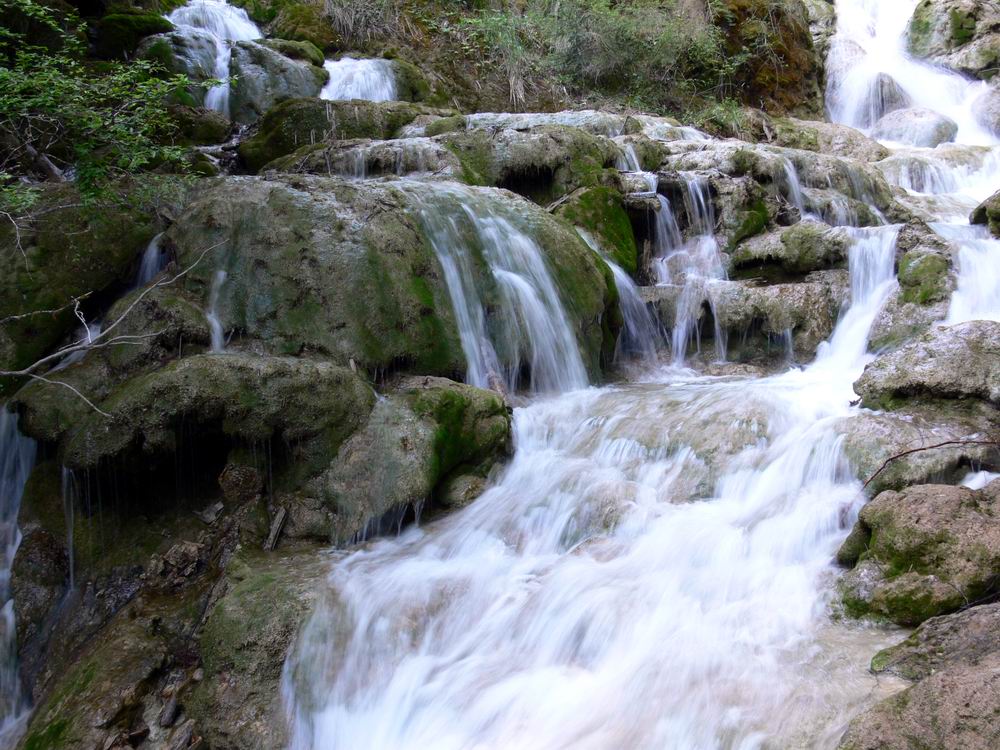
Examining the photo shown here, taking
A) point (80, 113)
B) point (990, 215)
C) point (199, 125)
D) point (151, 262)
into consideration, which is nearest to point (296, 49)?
point (199, 125)

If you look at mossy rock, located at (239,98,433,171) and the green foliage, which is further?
mossy rock, located at (239,98,433,171)

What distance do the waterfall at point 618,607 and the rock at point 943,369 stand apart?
1.23 ft

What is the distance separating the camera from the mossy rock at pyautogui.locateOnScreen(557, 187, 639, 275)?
877 cm

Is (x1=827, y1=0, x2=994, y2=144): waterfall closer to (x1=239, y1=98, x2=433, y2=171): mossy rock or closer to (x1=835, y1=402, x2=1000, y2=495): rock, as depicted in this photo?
(x1=239, y1=98, x2=433, y2=171): mossy rock

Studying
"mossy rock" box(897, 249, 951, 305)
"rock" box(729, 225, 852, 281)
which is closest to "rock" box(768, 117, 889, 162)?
"rock" box(729, 225, 852, 281)

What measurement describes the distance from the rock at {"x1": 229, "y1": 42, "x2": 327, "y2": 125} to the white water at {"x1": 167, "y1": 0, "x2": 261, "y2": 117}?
48 centimetres

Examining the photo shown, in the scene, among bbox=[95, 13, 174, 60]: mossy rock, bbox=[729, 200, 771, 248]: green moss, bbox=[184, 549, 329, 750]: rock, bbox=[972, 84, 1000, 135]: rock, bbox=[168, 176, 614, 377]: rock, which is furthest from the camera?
bbox=[972, 84, 1000, 135]: rock

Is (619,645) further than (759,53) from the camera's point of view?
No

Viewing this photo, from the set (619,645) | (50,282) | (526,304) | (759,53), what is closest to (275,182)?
(50,282)

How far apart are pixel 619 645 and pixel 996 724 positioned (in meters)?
1.95

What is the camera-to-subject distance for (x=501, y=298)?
23.2ft

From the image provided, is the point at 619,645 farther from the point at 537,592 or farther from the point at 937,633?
the point at 937,633

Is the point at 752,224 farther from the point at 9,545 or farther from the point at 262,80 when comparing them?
the point at 262,80

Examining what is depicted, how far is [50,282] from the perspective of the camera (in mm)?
5996
